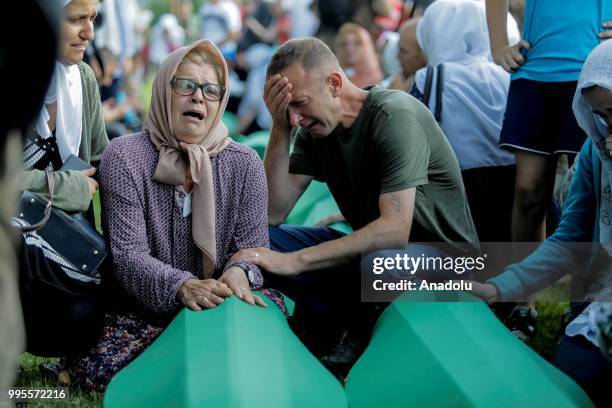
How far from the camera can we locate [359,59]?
7.18 m

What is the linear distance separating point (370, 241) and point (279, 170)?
2.08 ft

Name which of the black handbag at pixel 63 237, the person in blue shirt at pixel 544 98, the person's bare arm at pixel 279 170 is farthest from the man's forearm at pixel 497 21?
the black handbag at pixel 63 237

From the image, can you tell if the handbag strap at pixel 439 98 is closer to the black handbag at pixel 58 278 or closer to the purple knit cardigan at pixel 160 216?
the purple knit cardigan at pixel 160 216

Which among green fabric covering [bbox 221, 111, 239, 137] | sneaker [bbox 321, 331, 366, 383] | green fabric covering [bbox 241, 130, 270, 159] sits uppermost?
sneaker [bbox 321, 331, 366, 383]

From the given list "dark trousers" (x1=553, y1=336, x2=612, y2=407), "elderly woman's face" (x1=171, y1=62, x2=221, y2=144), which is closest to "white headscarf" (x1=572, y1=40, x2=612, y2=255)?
"dark trousers" (x1=553, y1=336, x2=612, y2=407)

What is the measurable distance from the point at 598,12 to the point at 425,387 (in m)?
2.11

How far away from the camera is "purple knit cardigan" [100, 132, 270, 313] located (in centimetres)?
321

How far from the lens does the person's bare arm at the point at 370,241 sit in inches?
137

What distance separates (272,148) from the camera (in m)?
3.91

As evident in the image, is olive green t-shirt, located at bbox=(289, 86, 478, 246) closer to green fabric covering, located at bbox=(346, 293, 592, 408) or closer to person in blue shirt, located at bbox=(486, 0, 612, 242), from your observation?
person in blue shirt, located at bbox=(486, 0, 612, 242)

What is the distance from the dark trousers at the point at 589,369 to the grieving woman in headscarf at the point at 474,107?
1.41 metres

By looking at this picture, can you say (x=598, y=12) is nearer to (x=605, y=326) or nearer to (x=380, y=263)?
(x=380, y=263)

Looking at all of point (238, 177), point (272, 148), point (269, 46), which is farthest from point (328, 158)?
point (269, 46)

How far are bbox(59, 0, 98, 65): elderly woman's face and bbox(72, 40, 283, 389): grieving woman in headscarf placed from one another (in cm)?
33
